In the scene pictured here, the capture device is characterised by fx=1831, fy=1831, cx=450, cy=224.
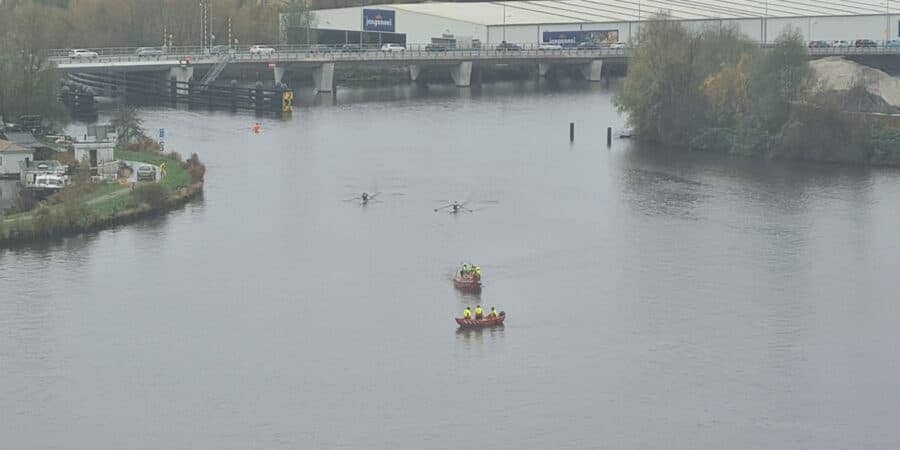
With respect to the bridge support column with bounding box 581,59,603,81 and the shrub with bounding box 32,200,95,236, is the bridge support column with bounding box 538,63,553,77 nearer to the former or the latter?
the bridge support column with bounding box 581,59,603,81

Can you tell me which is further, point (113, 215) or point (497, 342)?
point (113, 215)

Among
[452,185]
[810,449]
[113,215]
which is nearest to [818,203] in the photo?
[452,185]

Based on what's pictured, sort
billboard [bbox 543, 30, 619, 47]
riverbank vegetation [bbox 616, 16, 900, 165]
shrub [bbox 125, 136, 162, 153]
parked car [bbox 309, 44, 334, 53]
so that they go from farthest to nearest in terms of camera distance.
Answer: billboard [bbox 543, 30, 619, 47] < parked car [bbox 309, 44, 334, 53] < riverbank vegetation [bbox 616, 16, 900, 165] < shrub [bbox 125, 136, 162, 153]

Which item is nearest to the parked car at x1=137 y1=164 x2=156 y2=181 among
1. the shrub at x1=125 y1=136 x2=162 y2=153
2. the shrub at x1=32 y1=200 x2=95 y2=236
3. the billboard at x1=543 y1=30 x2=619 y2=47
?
the shrub at x1=32 y1=200 x2=95 y2=236

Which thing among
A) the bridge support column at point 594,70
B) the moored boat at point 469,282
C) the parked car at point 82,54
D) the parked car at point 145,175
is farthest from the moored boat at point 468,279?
the bridge support column at point 594,70

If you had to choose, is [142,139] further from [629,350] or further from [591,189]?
[629,350]

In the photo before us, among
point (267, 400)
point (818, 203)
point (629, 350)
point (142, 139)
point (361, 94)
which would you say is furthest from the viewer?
point (361, 94)

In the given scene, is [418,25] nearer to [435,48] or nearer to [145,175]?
[435,48]
